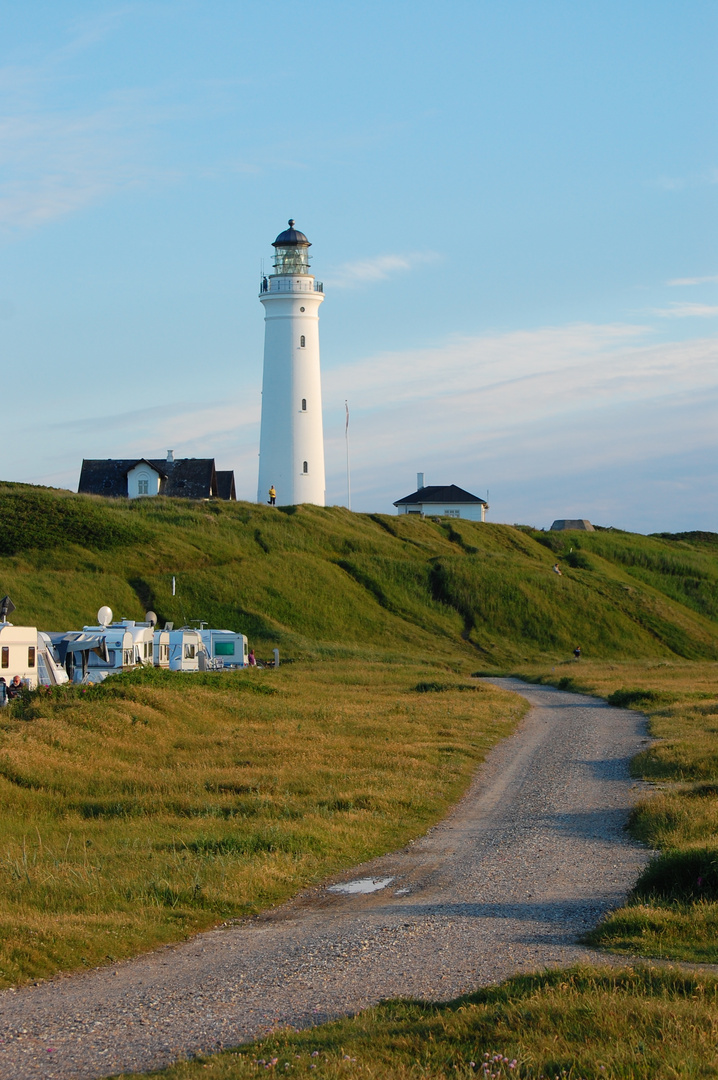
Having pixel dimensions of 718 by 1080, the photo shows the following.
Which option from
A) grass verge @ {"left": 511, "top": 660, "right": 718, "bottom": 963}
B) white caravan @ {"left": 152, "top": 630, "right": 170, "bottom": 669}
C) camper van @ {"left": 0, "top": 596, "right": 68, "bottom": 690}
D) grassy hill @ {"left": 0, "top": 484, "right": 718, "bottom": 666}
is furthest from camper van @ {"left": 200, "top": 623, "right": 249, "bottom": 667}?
grass verge @ {"left": 511, "top": 660, "right": 718, "bottom": 963}

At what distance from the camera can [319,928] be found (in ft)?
33.9

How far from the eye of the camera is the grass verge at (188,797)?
426 inches

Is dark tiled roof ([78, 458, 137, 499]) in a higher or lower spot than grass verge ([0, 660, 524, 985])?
higher

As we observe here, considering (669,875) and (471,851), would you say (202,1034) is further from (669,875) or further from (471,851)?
(471,851)

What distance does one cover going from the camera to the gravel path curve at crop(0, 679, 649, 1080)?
24.7 feet

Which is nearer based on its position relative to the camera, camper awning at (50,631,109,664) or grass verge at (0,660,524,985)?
grass verge at (0,660,524,985)

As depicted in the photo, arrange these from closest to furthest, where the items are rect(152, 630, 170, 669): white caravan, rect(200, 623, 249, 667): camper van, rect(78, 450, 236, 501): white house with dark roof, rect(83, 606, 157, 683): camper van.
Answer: rect(83, 606, 157, 683): camper van → rect(152, 630, 170, 669): white caravan → rect(200, 623, 249, 667): camper van → rect(78, 450, 236, 501): white house with dark roof

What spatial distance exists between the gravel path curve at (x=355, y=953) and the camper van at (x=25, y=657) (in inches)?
551

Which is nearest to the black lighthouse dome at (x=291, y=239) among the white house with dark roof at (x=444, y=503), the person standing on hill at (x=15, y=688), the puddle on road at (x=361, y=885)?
the white house with dark roof at (x=444, y=503)

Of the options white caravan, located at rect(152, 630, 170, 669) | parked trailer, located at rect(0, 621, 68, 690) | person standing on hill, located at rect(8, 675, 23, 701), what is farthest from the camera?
white caravan, located at rect(152, 630, 170, 669)

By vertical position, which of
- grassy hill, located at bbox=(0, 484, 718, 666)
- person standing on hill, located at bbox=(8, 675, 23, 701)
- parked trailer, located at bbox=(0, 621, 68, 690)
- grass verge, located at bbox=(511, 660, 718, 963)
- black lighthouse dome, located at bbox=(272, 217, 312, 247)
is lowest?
grass verge, located at bbox=(511, 660, 718, 963)

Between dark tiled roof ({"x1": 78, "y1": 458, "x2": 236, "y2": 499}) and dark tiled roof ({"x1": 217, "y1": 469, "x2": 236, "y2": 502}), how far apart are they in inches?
146

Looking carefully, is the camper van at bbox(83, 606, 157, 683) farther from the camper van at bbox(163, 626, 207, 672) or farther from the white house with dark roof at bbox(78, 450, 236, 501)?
the white house with dark roof at bbox(78, 450, 236, 501)

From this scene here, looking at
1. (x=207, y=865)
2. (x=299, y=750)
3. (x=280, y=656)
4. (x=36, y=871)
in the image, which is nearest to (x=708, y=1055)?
(x=207, y=865)
